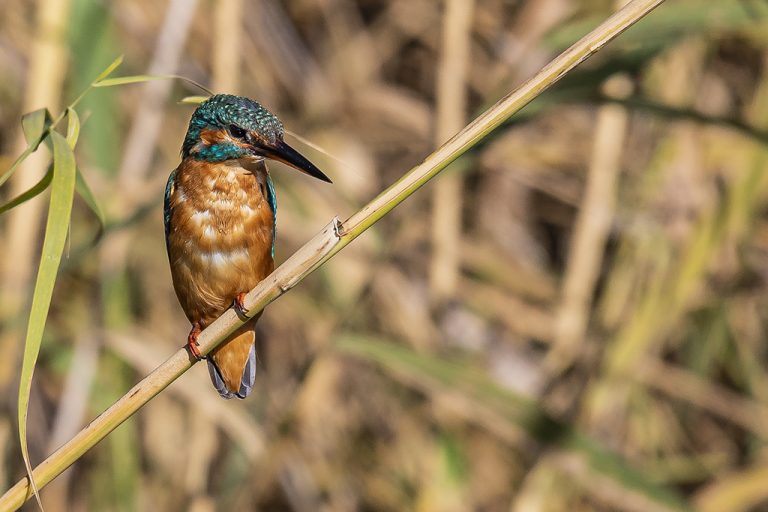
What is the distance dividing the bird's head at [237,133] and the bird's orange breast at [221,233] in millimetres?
30

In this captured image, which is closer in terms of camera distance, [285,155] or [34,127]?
[34,127]

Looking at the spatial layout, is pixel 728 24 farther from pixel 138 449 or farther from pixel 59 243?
pixel 138 449

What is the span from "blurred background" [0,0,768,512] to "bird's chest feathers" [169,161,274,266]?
14.8 inches

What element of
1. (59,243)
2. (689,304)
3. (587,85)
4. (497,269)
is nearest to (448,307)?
(497,269)

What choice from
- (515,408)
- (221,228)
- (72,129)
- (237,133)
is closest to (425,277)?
(515,408)

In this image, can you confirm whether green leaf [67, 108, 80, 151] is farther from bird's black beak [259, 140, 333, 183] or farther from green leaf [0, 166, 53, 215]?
bird's black beak [259, 140, 333, 183]

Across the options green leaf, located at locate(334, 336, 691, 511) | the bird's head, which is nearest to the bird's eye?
the bird's head

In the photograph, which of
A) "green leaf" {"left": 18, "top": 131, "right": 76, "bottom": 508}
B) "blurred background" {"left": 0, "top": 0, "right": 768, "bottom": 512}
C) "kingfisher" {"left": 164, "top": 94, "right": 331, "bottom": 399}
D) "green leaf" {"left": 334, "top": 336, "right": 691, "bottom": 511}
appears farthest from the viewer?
"blurred background" {"left": 0, "top": 0, "right": 768, "bottom": 512}

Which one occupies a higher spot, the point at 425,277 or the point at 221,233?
the point at 221,233

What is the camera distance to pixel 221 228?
1594 millimetres

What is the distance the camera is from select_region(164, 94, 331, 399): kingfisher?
5.10 ft

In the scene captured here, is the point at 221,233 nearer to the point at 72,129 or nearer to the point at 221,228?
the point at 221,228

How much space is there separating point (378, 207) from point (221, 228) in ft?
1.86

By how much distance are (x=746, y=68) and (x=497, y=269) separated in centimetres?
107
